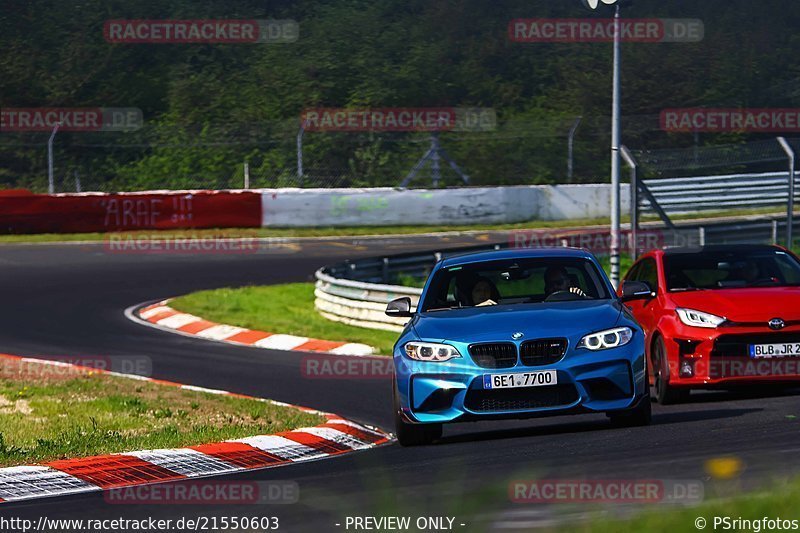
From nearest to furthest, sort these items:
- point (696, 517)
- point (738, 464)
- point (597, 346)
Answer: point (696, 517) < point (738, 464) < point (597, 346)

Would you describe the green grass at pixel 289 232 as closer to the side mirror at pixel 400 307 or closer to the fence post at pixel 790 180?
the fence post at pixel 790 180

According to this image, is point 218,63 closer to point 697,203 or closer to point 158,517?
point 697,203

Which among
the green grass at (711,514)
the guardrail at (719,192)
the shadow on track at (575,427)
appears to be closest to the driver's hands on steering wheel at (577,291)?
the shadow on track at (575,427)

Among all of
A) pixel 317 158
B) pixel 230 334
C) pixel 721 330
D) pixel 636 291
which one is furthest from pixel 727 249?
pixel 317 158

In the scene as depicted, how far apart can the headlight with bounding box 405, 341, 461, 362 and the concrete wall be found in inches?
989

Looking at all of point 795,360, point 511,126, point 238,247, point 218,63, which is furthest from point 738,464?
point 218,63

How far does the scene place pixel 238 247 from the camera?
31969 millimetres

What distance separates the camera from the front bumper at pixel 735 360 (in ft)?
38.2

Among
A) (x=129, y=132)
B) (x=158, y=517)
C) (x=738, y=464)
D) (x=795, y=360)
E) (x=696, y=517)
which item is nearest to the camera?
(x=696, y=517)

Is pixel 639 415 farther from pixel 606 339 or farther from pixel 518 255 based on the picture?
pixel 518 255

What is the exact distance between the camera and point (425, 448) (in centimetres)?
979

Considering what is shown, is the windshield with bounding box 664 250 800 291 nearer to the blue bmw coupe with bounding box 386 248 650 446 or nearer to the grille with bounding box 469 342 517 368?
the blue bmw coupe with bounding box 386 248 650 446

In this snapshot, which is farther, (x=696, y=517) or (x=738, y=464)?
(x=738, y=464)

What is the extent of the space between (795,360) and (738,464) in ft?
14.3
